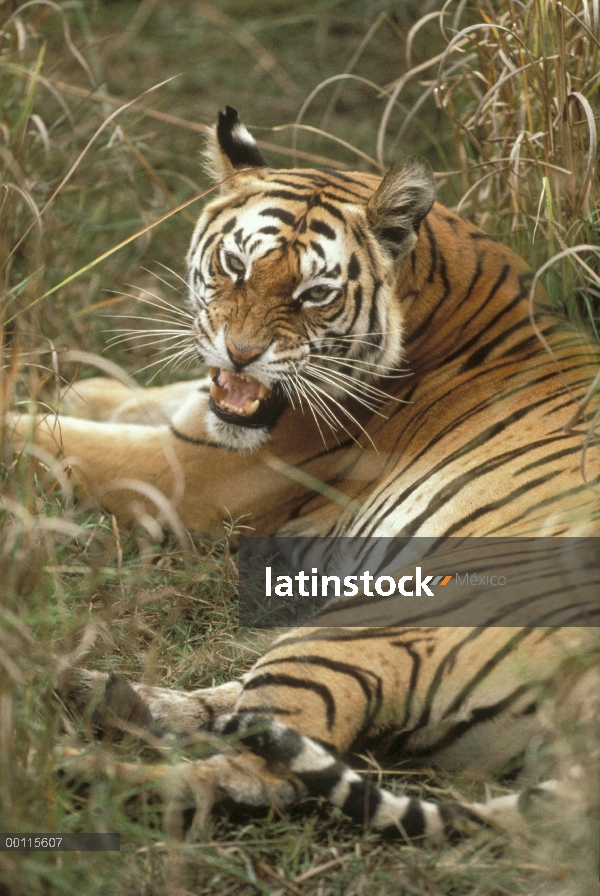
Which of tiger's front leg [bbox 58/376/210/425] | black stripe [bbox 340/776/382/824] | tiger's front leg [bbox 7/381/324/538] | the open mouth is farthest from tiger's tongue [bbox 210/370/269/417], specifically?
black stripe [bbox 340/776/382/824]

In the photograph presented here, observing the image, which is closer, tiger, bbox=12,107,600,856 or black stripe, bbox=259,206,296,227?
tiger, bbox=12,107,600,856

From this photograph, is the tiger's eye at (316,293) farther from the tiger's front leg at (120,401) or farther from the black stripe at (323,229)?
the tiger's front leg at (120,401)

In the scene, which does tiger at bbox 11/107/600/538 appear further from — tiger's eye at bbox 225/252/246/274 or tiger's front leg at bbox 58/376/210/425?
tiger's front leg at bbox 58/376/210/425

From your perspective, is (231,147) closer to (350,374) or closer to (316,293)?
(316,293)

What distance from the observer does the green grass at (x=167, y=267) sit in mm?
1975

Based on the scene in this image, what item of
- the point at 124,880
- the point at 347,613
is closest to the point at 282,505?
the point at 347,613

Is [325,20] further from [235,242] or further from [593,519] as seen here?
[593,519]

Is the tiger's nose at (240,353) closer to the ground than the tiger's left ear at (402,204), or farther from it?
closer to the ground

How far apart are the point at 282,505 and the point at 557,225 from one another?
1.28 m

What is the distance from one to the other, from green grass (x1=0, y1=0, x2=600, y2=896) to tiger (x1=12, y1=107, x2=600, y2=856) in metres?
0.11

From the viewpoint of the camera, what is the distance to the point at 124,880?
6.25 feet

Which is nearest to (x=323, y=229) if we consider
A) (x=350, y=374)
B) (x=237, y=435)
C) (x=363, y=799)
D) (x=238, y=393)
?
(x=350, y=374)

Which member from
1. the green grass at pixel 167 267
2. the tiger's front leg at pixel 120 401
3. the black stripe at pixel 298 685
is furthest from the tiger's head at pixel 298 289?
the black stripe at pixel 298 685

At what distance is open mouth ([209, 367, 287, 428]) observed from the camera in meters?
3.04
